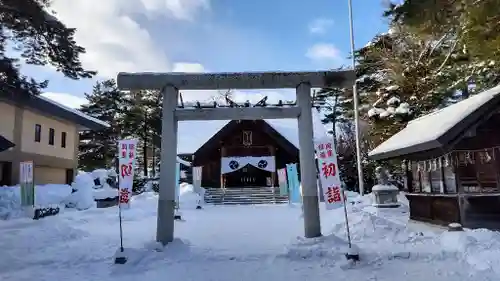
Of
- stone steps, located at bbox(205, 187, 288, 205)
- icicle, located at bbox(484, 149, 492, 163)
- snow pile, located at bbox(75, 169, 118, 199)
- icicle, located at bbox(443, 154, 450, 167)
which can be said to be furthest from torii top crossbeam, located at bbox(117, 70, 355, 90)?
stone steps, located at bbox(205, 187, 288, 205)

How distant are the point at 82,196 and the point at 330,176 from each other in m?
16.7

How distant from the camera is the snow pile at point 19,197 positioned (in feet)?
53.3

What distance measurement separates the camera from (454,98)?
67.3 feet

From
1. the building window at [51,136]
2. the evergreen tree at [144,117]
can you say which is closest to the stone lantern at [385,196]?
the building window at [51,136]

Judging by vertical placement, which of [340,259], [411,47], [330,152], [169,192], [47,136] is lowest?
[340,259]

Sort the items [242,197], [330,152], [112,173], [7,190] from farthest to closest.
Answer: [112,173]
[242,197]
[7,190]
[330,152]

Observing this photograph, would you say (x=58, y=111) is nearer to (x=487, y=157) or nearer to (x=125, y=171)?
(x=125, y=171)

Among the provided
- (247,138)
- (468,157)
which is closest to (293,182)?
(247,138)

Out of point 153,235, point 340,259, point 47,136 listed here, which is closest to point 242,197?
point 47,136

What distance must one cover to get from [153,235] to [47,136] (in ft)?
53.9

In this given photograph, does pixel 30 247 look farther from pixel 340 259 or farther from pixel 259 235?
pixel 340 259

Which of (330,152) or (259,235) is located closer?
(330,152)

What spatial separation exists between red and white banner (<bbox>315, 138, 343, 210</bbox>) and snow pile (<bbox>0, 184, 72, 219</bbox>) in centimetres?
1380

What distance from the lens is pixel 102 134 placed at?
1436 inches
